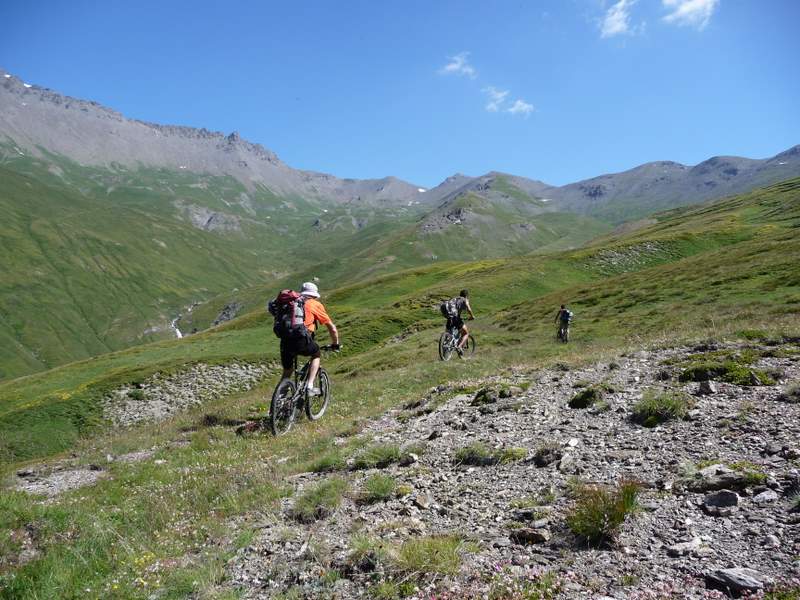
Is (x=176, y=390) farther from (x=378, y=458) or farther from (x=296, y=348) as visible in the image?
(x=378, y=458)

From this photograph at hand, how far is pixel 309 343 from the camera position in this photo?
1321 cm

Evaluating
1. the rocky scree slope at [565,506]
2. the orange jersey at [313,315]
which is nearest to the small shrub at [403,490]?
the rocky scree slope at [565,506]

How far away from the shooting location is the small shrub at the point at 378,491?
24.8 feet

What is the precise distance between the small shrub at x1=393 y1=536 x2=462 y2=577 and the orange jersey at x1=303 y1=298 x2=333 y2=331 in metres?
8.39

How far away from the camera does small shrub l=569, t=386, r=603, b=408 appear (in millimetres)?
11242

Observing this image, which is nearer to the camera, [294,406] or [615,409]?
[615,409]

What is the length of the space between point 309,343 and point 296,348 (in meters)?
0.39

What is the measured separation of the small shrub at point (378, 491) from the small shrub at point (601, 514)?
281 centimetres

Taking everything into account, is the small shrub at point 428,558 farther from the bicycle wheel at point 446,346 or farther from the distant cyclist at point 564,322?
the distant cyclist at point 564,322

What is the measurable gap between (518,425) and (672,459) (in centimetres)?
Answer: 347

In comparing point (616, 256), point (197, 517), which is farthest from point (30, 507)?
point (616, 256)

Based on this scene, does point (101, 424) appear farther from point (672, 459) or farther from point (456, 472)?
point (672, 459)

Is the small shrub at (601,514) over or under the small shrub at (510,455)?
over

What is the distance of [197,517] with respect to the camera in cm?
791
